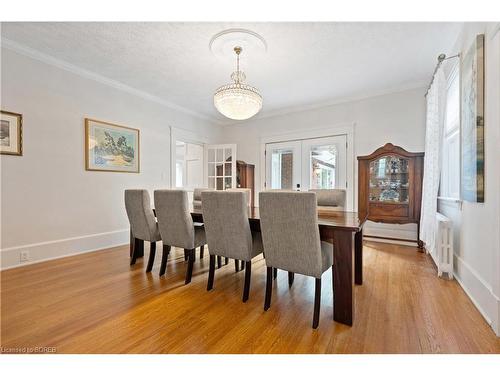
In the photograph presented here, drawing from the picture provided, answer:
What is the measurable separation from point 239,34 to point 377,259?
9.96ft

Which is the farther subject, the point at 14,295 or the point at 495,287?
the point at 14,295

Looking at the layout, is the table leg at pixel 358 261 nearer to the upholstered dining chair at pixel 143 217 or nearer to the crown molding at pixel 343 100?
the upholstered dining chair at pixel 143 217

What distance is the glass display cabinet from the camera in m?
3.37

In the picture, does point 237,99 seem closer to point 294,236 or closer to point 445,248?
point 294,236

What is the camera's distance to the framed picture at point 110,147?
10.9 ft

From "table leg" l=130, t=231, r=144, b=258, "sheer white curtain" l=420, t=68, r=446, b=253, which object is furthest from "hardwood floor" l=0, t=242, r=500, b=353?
"sheer white curtain" l=420, t=68, r=446, b=253

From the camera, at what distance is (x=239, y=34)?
2.30 meters

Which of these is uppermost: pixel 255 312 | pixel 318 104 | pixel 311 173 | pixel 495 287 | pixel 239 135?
pixel 318 104

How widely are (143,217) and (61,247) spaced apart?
55.9 inches

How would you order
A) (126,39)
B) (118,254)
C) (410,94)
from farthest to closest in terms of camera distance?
1. (410,94)
2. (118,254)
3. (126,39)

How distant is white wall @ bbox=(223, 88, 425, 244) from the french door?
26 centimetres

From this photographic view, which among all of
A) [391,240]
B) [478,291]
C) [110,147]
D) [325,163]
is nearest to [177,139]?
[110,147]
